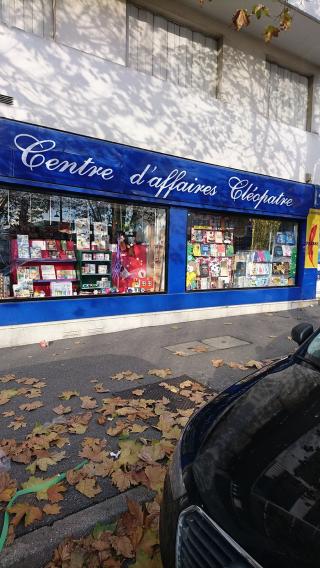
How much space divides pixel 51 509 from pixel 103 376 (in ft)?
7.98

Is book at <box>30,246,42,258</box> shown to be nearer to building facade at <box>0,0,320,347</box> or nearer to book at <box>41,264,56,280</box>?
building facade at <box>0,0,320,347</box>

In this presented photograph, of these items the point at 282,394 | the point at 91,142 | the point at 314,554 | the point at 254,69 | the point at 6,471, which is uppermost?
the point at 254,69

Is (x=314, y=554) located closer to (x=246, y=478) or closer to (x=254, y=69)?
(x=246, y=478)

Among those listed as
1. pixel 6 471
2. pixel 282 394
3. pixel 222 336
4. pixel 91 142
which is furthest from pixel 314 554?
pixel 91 142

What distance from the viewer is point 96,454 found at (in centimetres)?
315

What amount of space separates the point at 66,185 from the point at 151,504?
5402 mm

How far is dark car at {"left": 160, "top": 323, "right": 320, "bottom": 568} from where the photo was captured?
1375mm

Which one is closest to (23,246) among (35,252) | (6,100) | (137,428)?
(35,252)

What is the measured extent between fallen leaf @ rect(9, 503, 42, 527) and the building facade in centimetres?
407

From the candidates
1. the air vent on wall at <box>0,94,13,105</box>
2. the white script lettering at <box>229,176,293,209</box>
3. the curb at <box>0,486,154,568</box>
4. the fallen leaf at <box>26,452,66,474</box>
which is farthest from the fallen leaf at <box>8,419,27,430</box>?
the white script lettering at <box>229,176,293,209</box>

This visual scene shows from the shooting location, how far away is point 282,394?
2213mm

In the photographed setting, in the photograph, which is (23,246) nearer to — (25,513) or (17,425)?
(17,425)

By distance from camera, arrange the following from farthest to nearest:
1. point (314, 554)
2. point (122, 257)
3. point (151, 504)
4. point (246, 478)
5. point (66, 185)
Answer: point (122, 257)
point (66, 185)
point (151, 504)
point (246, 478)
point (314, 554)

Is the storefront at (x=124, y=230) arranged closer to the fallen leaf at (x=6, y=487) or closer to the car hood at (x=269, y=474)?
the fallen leaf at (x=6, y=487)
